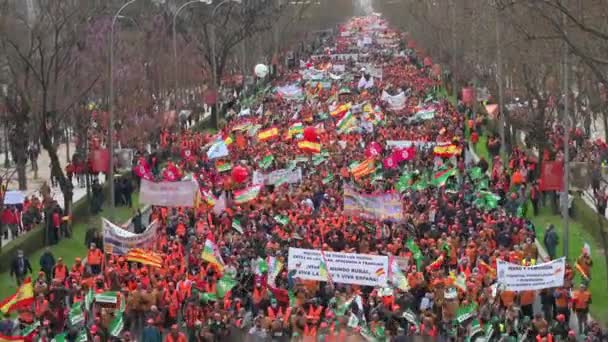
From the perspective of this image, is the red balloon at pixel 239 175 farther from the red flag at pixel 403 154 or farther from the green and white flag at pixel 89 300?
the green and white flag at pixel 89 300

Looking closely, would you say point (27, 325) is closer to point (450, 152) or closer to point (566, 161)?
point (566, 161)

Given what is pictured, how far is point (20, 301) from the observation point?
843 inches

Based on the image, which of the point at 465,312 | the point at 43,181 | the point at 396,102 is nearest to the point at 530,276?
the point at 465,312

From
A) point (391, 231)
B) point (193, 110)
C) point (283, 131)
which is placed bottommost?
point (193, 110)

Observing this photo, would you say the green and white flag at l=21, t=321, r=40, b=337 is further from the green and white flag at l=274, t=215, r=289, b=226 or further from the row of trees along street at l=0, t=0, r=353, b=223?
the row of trees along street at l=0, t=0, r=353, b=223

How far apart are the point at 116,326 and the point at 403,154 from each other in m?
18.6

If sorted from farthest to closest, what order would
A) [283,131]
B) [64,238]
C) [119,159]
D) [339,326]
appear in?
1. [283,131]
2. [119,159]
3. [64,238]
4. [339,326]

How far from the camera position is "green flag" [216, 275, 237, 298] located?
22297mm

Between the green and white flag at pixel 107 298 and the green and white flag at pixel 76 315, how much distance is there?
0.33 metres

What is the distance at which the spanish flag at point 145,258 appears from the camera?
23.5m

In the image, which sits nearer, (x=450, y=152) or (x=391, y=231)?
(x=391, y=231)

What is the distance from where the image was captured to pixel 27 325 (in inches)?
821

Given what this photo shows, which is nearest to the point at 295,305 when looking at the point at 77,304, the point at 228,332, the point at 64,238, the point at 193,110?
the point at 228,332

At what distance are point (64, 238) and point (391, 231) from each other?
385 inches
